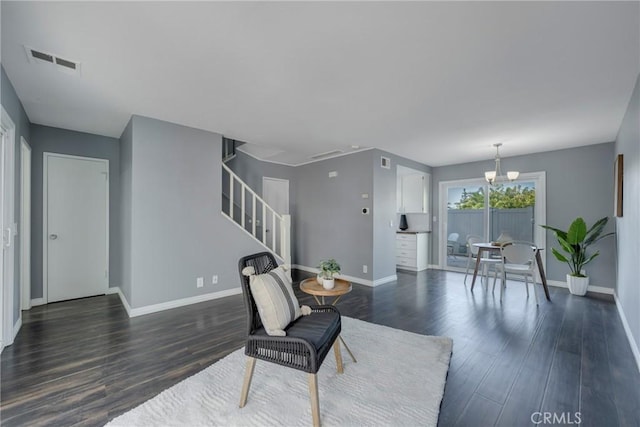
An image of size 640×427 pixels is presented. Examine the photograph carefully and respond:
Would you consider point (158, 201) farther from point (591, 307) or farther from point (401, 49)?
point (591, 307)

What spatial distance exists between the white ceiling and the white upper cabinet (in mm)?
2732

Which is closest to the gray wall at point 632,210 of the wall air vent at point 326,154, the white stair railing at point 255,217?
the wall air vent at point 326,154

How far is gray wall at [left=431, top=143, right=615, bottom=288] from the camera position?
14.6 feet

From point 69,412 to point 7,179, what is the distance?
2187mm

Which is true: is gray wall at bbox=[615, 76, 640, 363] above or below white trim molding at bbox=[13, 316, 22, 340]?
above

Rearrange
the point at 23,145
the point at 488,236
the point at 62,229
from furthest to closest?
the point at 488,236
the point at 62,229
the point at 23,145

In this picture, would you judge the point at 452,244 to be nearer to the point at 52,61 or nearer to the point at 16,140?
the point at 52,61

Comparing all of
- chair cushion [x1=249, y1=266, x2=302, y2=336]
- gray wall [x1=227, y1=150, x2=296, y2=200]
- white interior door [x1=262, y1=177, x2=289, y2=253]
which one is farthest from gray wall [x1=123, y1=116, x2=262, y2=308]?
chair cushion [x1=249, y1=266, x2=302, y2=336]

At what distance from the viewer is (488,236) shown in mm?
5828

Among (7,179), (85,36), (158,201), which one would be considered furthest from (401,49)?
(7,179)

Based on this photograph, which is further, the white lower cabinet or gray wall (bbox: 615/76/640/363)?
the white lower cabinet

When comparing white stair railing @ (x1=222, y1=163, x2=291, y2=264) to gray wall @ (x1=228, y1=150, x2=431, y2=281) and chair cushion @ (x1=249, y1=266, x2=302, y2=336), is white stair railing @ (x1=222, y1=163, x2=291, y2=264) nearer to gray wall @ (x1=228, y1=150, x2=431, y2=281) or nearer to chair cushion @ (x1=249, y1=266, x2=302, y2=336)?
gray wall @ (x1=228, y1=150, x2=431, y2=281)

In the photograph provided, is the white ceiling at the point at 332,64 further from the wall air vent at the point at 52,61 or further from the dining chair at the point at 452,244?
the dining chair at the point at 452,244

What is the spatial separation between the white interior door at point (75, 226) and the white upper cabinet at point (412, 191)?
5.83m
